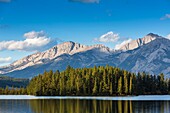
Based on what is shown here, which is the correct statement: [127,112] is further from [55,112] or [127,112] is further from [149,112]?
[55,112]

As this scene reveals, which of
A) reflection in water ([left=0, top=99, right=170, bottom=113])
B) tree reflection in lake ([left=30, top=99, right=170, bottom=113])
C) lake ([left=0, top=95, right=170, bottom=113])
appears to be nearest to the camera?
tree reflection in lake ([left=30, top=99, right=170, bottom=113])

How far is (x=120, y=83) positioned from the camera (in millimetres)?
198875

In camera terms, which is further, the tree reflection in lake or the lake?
the lake

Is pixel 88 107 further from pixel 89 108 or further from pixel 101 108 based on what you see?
pixel 101 108

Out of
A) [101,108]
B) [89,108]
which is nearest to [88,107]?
[89,108]

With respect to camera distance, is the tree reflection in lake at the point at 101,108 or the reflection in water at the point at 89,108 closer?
the tree reflection in lake at the point at 101,108

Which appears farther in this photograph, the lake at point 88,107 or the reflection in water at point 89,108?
the lake at point 88,107

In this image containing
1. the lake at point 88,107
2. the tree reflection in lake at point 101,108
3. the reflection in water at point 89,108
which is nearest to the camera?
the tree reflection in lake at point 101,108

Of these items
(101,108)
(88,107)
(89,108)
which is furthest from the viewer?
(88,107)

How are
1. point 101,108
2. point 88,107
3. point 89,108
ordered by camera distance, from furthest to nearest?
point 88,107 → point 89,108 → point 101,108

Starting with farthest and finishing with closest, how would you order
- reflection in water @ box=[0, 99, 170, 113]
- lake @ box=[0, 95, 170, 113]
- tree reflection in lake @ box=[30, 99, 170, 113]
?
lake @ box=[0, 95, 170, 113]
reflection in water @ box=[0, 99, 170, 113]
tree reflection in lake @ box=[30, 99, 170, 113]

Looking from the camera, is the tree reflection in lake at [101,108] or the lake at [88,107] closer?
the tree reflection in lake at [101,108]

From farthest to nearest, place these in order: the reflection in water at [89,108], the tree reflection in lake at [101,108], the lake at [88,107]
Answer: the lake at [88,107]
the reflection in water at [89,108]
the tree reflection in lake at [101,108]

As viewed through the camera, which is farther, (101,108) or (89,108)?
(89,108)
